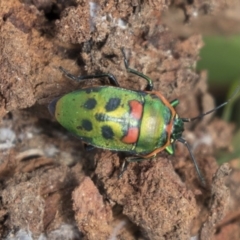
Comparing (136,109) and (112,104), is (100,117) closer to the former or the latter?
(112,104)

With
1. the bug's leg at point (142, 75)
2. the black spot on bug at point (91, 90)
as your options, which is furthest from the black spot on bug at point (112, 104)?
the bug's leg at point (142, 75)

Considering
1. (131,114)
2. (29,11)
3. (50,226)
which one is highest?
(29,11)

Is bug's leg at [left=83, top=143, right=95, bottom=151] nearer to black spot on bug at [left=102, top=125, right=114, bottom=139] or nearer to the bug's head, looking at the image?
black spot on bug at [left=102, top=125, right=114, bottom=139]

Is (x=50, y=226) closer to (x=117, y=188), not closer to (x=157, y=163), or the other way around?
(x=117, y=188)

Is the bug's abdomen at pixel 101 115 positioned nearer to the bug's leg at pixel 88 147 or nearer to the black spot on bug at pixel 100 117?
the black spot on bug at pixel 100 117

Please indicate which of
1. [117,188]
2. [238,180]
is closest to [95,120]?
[117,188]
